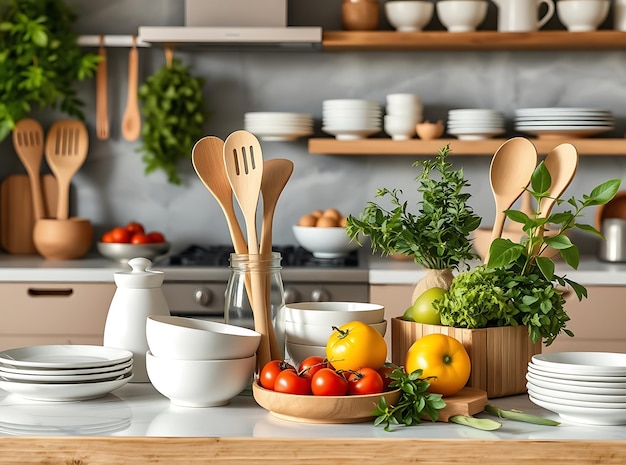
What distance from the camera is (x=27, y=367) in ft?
4.89

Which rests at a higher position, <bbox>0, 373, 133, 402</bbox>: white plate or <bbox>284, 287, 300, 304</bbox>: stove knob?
<bbox>284, 287, 300, 304</bbox>: stove knob

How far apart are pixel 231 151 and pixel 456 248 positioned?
1.36 ft

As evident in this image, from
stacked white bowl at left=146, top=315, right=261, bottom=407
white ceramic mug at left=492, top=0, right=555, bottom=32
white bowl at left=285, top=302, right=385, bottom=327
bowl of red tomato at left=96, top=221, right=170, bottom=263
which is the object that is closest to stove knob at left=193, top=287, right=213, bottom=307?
bowl of red tomato at left=96, top=221, right=170, bottom=263

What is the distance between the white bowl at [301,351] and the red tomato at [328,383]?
0.19 m

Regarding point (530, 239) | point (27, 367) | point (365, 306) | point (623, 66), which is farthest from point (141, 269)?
point (623, 66)

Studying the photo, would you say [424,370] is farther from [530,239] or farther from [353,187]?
[353,187]

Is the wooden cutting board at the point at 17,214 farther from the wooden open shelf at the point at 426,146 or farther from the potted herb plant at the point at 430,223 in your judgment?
the potted herb plant at the point at 430,223

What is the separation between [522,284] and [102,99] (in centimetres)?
262

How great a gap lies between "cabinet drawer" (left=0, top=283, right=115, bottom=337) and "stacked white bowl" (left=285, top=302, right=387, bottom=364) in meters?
1.78

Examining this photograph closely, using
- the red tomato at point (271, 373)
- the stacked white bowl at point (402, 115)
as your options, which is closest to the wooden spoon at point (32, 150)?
the stacked white bowl at point (402, 115)

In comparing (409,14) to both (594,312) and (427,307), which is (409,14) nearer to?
(594,312)

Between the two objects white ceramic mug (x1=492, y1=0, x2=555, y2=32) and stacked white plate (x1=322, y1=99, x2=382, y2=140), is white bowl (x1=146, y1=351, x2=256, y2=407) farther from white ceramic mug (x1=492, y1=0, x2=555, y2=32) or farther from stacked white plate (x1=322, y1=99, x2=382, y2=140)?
white ceramic mug (x1=492, y1=0, x2=555, y2=32)

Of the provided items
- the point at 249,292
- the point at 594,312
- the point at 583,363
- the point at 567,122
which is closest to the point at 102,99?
the point at 567,122

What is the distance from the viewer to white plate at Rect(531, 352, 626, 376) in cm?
133
